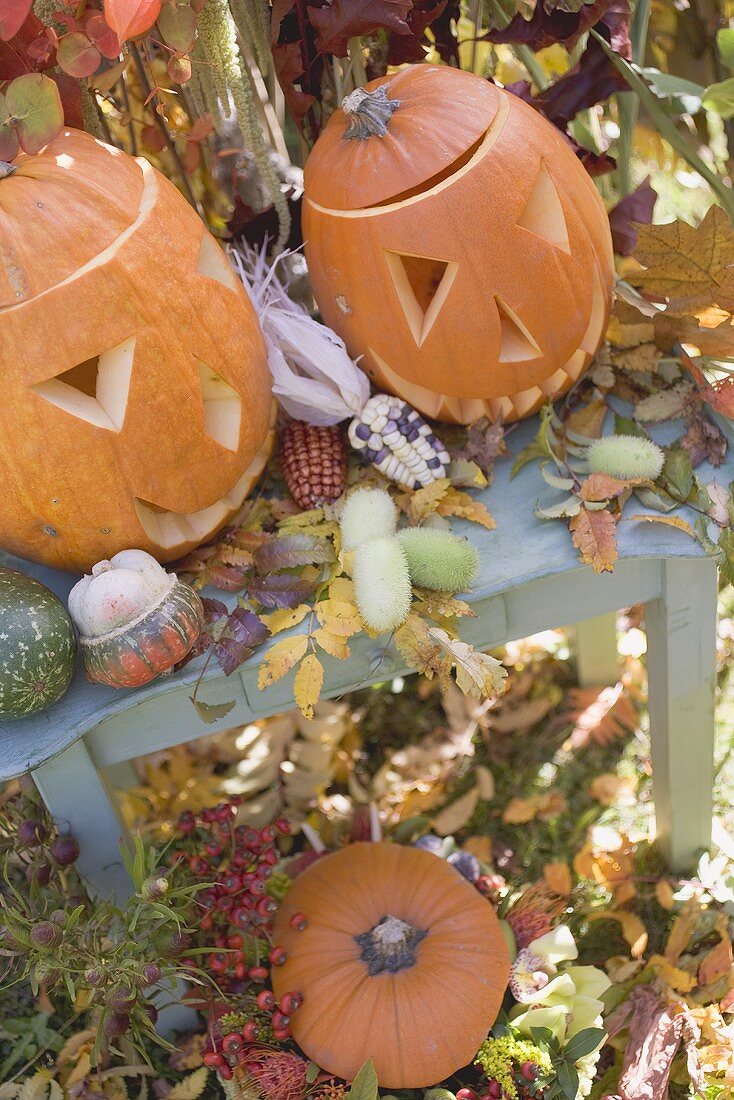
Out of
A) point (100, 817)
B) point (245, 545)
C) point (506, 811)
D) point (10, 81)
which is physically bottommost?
point (506, 811)

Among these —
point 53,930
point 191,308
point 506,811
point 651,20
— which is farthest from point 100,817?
point 651,20

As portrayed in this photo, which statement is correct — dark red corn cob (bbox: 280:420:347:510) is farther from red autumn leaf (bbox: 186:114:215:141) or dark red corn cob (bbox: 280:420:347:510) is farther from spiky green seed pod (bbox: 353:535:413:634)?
red autumn leaf (bbox: 186:114:215:141)

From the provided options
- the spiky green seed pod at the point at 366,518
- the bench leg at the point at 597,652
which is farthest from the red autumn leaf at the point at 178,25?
the bench leg at the point at 597,652

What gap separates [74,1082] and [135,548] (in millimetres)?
731

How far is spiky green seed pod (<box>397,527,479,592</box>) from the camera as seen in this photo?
3.62 feet

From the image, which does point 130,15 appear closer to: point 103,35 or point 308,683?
point 103,35

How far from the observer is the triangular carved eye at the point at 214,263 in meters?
1.15

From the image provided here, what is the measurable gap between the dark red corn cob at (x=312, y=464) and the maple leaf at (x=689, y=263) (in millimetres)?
465

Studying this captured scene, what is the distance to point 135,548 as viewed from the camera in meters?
1.15

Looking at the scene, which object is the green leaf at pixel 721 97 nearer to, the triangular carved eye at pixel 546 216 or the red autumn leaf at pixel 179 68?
the triangular carved eye at pixel 546 216

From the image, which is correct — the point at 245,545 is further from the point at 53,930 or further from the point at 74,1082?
the point at 74,1082

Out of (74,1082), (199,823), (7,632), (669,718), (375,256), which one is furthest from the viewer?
(199,823)

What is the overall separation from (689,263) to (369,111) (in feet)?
1.50

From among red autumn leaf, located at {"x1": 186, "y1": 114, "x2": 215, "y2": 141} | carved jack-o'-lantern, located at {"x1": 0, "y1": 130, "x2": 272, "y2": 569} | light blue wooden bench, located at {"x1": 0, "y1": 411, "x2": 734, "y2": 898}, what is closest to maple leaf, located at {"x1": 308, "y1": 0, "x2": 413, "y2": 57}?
red autumn leaf, located at {"x1": 186, "y1": 114, "x2": 215, "y2": 141}
